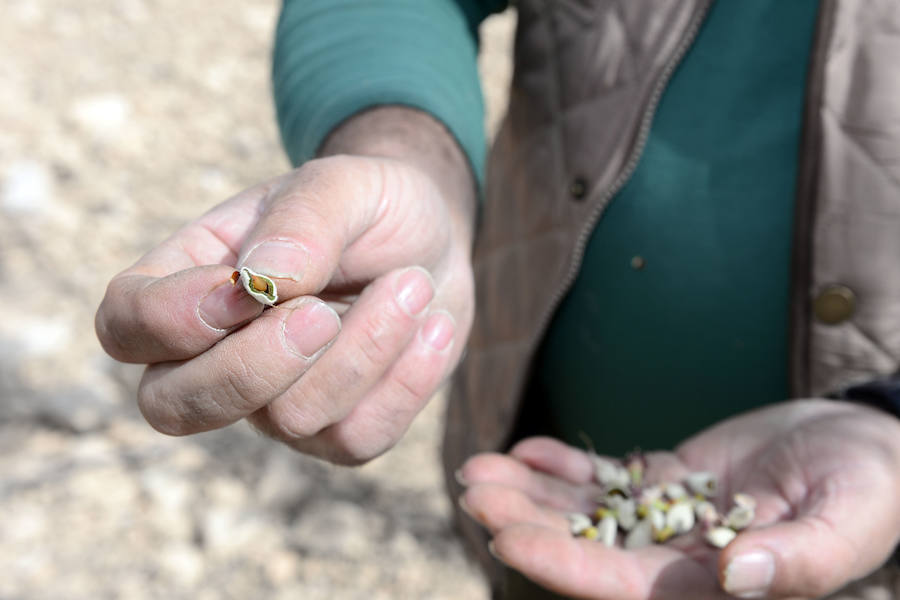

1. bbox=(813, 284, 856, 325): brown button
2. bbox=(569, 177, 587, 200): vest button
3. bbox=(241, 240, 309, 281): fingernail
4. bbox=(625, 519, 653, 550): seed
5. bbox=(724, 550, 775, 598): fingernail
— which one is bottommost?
bbox=(625, 519, 653, 550): seed

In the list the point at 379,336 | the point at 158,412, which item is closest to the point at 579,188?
the point at 379,336

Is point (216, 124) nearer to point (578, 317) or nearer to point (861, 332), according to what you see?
point (578, 317)

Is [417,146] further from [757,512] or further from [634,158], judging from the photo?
[757,512]

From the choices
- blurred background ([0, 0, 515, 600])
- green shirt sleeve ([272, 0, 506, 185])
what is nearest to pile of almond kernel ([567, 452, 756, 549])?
green shirt sleeve ([272, 0, 506, 185])

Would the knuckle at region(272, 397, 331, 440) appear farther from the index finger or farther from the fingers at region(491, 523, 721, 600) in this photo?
the fingers at region(491, 523, 721, 600)

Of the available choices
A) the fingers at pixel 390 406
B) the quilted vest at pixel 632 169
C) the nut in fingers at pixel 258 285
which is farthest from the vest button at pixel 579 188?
the nut in fingers at pixel 258 285

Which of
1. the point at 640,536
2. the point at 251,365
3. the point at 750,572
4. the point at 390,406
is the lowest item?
the point at 640,536

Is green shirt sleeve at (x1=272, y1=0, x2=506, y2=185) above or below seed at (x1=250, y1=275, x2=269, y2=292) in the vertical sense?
above
